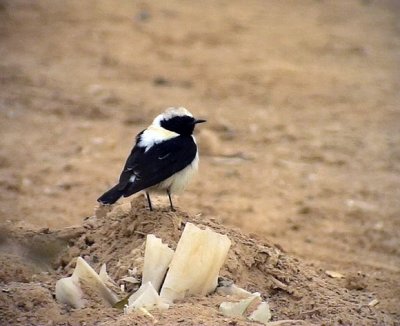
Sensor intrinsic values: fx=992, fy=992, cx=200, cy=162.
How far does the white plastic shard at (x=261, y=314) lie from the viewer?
513 cm

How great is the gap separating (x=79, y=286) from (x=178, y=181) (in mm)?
1530

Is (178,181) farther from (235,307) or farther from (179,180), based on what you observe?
(235,307)

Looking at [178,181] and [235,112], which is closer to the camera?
[178,181]

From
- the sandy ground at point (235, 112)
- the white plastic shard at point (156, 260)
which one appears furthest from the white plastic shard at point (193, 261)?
the sandy ground at point (235, 112)

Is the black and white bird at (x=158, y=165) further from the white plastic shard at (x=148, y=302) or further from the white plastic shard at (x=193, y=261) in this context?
the white plastic shard at (x=148, y=302)

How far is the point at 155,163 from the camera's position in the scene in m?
6.48

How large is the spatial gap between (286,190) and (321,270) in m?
2.53

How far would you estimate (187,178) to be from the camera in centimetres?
664

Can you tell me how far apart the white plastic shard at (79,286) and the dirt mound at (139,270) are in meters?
0.07

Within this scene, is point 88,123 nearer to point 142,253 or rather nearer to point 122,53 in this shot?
point 122,53

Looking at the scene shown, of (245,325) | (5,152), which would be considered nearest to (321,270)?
(245,325)

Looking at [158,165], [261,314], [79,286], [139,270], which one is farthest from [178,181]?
[261,314]

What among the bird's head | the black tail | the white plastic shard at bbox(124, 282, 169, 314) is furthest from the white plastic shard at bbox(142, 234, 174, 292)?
the bird's head

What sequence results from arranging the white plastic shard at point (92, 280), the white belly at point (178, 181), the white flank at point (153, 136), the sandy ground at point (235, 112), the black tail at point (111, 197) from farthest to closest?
the sandy ground at point (235, 112) < the white flank at point (153, 136) < the white belly at point (178, 181) < the black tail at point (111, 197) < the white plastic shard at point (92, 280)
